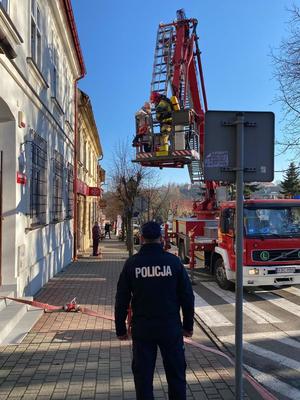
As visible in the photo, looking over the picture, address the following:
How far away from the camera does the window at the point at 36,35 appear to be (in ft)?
33.6

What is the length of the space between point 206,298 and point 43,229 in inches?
166

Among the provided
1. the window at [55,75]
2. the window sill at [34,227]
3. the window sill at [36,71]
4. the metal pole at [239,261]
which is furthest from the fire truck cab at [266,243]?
the metal pole at [239,261]

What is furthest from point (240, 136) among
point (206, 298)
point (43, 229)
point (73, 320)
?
point (43, 229)

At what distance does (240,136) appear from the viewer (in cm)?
407

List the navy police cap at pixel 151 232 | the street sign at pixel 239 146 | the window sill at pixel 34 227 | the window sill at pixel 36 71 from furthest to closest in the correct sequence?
the window sill at pixel 36 71 → the window sill at pixel 34 227 → the street sign at pixel 239 146 → the navy police cap at pixel 151 232

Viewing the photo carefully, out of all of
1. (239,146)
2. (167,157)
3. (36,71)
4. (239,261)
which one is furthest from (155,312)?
(167,157)

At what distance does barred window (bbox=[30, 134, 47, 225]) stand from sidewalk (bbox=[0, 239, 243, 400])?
9.55 feet

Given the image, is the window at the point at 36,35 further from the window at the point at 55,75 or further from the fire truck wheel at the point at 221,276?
the fire truck wheel at the point at 221,276

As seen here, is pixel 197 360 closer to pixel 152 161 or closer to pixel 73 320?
pixel 73 320

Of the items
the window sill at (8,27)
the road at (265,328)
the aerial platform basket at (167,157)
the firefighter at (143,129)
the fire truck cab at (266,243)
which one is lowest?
the road at (265,328)

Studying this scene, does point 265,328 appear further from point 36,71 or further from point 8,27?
point 36,71

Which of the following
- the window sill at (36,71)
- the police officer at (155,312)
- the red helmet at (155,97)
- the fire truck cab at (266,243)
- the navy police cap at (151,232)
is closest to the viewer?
the police officer at (155,312)

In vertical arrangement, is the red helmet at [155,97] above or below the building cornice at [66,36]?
below

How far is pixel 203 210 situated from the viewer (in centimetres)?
1727
